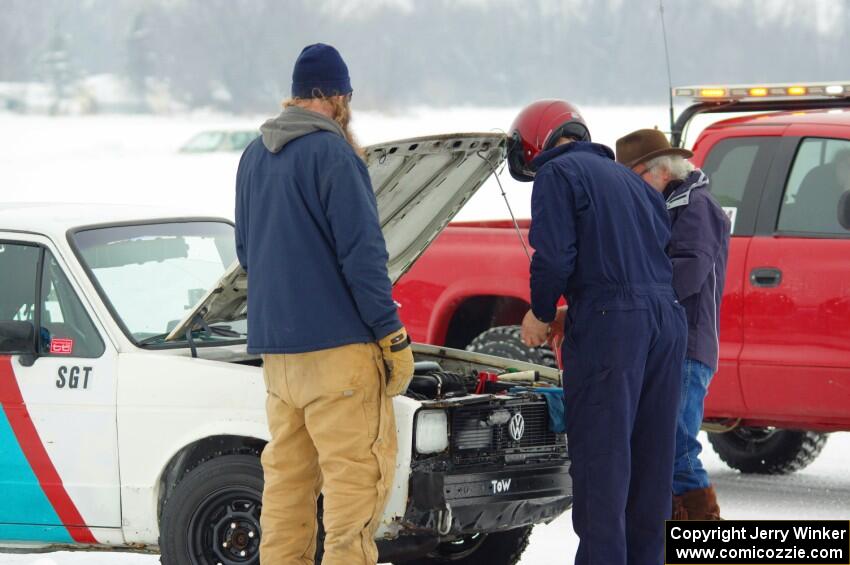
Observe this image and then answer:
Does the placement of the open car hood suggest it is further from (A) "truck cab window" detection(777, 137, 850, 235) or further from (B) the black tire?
(A) "truck cab window" detection(777, 137, 850, 235)

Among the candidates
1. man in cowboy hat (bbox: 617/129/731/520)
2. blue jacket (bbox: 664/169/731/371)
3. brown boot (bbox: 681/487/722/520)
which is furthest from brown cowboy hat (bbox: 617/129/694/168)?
brown boot (bbox: 681/487/722/520)

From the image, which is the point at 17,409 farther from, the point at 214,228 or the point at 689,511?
the point at 689,511

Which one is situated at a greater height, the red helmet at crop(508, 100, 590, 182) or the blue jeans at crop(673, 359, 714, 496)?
the red helmet at crop(508, 100, 590, 182)

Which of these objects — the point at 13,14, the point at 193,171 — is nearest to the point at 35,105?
the point at 13,14

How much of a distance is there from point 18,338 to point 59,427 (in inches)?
14.3

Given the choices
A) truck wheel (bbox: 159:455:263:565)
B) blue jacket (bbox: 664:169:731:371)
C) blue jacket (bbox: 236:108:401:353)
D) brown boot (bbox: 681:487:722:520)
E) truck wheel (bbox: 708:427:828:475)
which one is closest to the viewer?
blue jacket (bbox: 236:108:401:353)

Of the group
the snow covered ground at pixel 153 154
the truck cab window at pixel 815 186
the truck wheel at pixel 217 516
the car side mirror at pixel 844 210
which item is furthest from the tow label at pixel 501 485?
the snow covered ground at pixel 153 154

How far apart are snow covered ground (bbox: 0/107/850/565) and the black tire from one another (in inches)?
124

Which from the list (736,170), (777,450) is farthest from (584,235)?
(777,450)

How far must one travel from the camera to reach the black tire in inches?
227

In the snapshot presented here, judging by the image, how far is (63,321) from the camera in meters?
5.48

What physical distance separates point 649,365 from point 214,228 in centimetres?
228

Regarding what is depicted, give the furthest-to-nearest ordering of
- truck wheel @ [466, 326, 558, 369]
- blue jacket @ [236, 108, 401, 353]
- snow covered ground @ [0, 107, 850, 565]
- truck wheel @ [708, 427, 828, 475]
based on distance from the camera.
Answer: snow covered ground @ [0, 107, 850, 565]
truck wheel @ [708, 427, 828, 475]
truck wheel @ [466, 326, 558, 369]
blue jacket @ [236, 108, 401, 353]

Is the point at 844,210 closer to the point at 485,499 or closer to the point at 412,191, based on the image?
the point at 412,191
